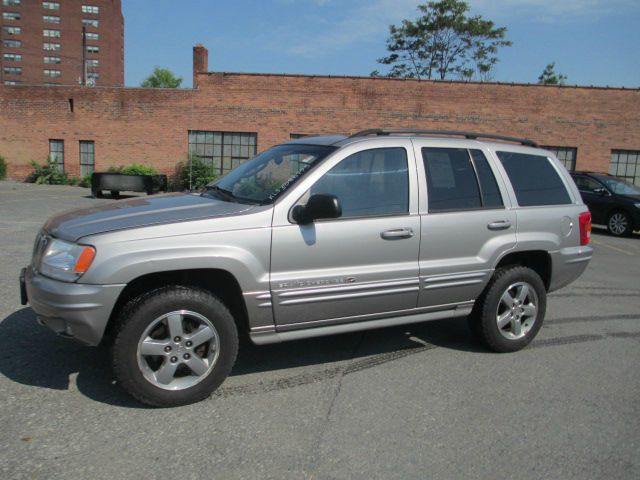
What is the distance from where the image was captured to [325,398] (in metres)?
3.78

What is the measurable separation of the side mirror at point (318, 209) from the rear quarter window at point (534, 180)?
201 centimetres

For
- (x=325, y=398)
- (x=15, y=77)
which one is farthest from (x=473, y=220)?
(x=15, y=77)

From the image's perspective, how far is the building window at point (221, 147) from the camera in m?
24.9

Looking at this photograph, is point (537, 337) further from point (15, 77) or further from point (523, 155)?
point (15, 77)

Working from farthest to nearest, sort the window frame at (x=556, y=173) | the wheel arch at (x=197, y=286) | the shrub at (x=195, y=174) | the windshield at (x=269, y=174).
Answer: the shrub at (x=195, y=174)
the window frame at (x=556, y=173)
the windshield at (x=269, y=174)
the wheel arch at (x=197, y=286)

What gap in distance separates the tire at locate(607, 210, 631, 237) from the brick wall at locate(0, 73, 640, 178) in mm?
9582

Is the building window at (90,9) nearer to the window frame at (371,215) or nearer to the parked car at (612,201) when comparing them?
the parked car at (612,201)

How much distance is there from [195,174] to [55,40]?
326 feet

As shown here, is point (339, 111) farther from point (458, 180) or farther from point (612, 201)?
point (458, 180)

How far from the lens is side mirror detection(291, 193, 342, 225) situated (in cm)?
370

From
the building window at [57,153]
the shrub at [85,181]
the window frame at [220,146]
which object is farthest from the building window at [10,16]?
the window frame at [220,146]

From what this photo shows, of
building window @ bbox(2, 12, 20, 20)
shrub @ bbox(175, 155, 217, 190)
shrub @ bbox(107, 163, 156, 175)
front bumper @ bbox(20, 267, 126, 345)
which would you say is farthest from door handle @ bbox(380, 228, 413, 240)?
building window @ bbox(2, 12, 20, 20)

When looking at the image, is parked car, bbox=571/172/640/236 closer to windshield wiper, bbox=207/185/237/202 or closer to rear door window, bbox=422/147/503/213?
rear door window, bbox=422/147/503/213

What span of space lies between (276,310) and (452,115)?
21.9 metres
